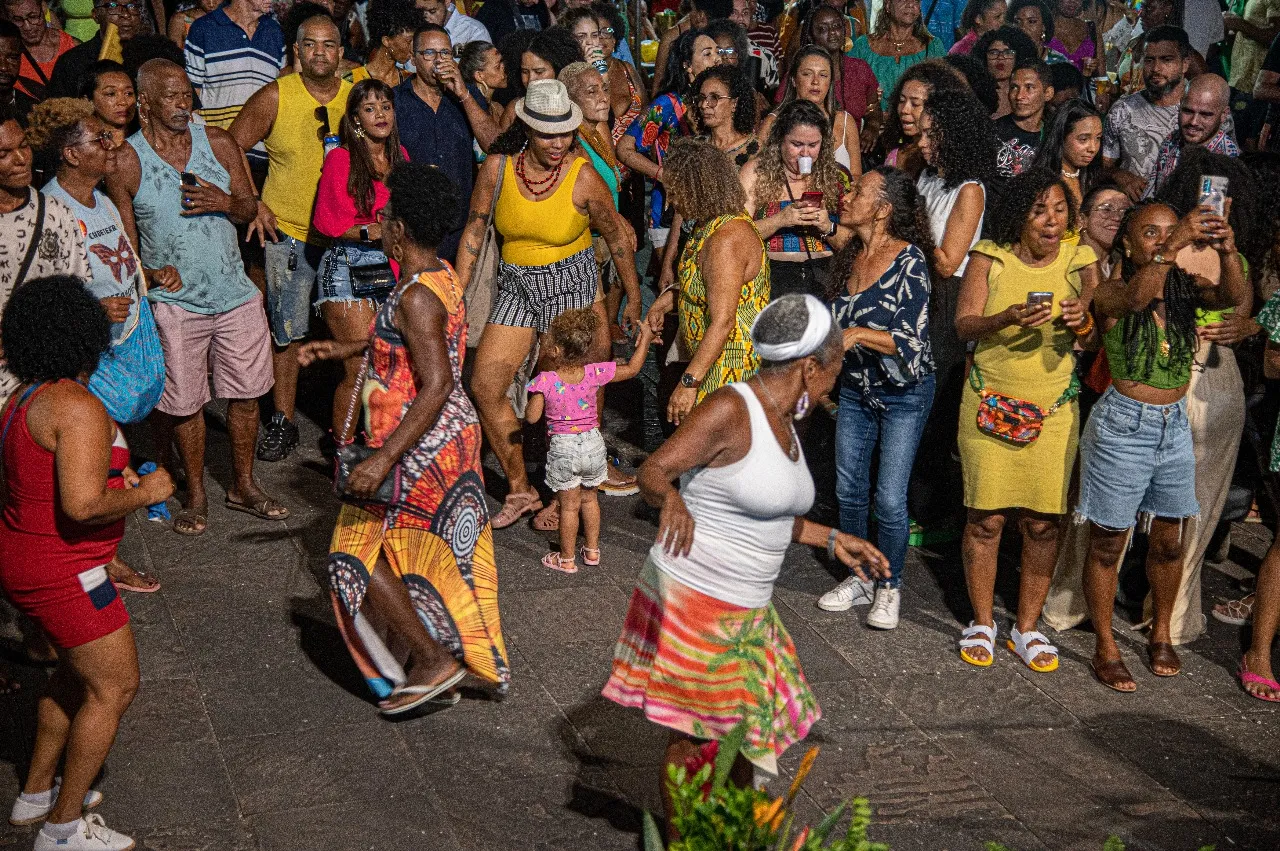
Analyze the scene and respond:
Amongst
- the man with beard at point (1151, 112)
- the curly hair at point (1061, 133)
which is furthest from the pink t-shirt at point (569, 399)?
the man with beard at point (1151, 112)

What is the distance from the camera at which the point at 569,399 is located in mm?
6543

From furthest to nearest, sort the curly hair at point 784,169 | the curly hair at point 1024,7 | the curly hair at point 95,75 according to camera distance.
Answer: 1. the curly hair at point 1024,7
2. the curly hair at point 784,169
3. the curly hair at point 95,75

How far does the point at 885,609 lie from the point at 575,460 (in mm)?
1623

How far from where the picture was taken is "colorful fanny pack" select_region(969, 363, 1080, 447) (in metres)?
5.82

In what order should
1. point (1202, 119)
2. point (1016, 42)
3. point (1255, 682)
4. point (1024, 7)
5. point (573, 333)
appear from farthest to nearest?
point (1024, 7)
point (1016, 42)
point (1202, 119)
point (573, 333)
point (1255, 682)

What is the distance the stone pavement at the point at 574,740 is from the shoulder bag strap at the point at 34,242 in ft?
A: 5.14

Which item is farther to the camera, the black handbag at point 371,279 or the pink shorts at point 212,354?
the black handbag at point 371,279

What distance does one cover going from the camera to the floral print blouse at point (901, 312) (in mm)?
5992

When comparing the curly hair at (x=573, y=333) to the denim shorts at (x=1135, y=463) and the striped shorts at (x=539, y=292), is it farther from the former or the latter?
the denim shorts at (x=1135, y=463)

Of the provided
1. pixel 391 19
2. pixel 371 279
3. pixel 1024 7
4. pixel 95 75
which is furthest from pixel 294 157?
pixel 1024 7

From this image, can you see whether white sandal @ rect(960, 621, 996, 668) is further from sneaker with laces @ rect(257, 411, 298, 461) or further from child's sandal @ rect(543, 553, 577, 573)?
sneaker with laces @ rect(257, 411, 298, 461)

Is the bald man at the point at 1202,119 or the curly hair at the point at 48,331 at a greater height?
the bald man at the point at 1202,119

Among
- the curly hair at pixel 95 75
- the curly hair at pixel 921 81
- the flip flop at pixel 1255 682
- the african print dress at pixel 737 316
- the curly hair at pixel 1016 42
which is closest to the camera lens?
the flip flop at pixel 1255 682

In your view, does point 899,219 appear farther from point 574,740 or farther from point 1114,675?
point 574,740
